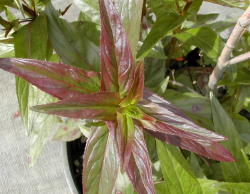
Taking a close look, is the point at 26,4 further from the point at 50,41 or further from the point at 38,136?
the point at 38,136

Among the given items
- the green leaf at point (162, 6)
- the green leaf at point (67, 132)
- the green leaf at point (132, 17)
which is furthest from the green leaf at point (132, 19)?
the green leaf at point (67, 132)

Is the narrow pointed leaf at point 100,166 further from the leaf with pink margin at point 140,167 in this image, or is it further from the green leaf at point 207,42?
the green leaf at point 207,42

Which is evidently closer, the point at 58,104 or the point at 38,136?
the point at 58,104

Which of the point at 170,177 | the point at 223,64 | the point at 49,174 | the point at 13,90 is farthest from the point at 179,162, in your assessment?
the point at 13,90

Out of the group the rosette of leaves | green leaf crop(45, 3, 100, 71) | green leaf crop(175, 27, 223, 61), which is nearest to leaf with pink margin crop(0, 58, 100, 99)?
the rosette of leaves

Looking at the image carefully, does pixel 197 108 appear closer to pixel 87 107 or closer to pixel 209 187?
pixel 209 187

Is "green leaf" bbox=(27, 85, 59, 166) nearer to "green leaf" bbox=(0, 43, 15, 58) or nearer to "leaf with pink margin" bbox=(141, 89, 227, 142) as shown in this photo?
"green leaf" bbox=(0, 43, 15, 58)

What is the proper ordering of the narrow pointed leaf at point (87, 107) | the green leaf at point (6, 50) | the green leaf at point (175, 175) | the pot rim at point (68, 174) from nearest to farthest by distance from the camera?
the narrow pointed leaf at point (87, 107) → the green leaf at point (175, 175) → the green leaf at point (6, 50) → the pot rim at point (68, 174)
